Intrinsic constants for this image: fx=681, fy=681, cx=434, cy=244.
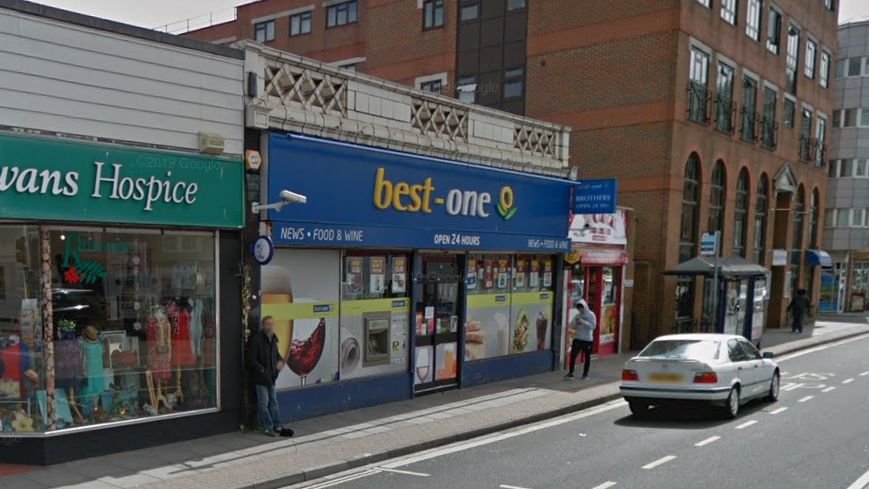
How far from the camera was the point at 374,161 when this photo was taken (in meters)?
11.6

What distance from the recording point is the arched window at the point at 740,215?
1027 inches

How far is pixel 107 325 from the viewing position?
8750mm

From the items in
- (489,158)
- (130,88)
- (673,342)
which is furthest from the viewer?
(489,158)

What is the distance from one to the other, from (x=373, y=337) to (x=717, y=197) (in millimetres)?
17033

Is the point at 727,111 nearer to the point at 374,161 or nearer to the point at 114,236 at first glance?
the point at 374,161

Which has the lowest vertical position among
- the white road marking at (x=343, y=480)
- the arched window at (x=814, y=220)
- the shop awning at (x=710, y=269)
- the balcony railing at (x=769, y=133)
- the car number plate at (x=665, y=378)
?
the white road marking at (x=343, y=480)

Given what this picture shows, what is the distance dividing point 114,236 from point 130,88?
1.90 metres

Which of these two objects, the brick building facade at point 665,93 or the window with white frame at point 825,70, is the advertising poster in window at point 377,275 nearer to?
the brick building facade at point 665,93

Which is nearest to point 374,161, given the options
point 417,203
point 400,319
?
point 417,203

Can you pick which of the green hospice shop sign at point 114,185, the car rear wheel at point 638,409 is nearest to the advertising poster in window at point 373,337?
the green hospice shop sign at point 114,185

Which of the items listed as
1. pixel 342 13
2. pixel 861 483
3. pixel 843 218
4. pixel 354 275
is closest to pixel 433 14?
pixel 342 13

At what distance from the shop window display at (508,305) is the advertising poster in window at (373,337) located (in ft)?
6.34

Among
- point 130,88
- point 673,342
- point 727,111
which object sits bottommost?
point 673,342

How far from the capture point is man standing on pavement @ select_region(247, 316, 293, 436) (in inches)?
372
